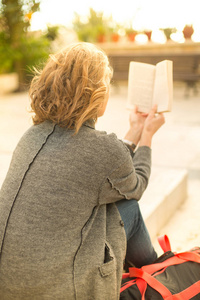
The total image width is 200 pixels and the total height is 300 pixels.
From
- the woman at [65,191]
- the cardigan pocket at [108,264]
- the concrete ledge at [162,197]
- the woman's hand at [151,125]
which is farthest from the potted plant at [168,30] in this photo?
the cardigan pocket at [108,264]

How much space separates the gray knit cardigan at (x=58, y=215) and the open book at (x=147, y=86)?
59 centimetres

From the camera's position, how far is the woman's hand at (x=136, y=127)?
1955mm

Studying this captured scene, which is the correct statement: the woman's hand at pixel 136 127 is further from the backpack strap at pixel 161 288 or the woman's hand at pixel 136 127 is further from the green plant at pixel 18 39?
the green plant at pixel 18 39

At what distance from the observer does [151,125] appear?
1.91 m

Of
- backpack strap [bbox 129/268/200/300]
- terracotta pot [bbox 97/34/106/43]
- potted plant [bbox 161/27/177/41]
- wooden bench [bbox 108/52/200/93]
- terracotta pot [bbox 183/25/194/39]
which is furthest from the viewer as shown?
terracotta pot [bbox 97/34/106/43]

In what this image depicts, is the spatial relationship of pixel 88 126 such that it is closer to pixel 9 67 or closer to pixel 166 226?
pixel 166 226

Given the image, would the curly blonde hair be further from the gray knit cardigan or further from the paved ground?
the paved ground

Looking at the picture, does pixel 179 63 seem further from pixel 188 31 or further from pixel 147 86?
pixel 147 86

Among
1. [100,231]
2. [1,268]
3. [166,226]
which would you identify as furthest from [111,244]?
[166,226]

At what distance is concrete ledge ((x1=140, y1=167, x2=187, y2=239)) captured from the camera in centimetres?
256

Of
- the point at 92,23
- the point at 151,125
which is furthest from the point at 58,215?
the point at 92,23

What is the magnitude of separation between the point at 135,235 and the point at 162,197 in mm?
1009

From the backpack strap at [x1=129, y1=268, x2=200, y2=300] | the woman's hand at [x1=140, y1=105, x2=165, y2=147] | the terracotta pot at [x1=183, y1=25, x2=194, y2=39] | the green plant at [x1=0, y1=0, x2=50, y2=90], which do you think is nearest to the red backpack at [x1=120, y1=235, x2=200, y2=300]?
the backpack strap at [x1=129, y1=268, x2=200, y2=300]

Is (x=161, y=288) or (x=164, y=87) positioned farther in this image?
(x=164, y=87)
